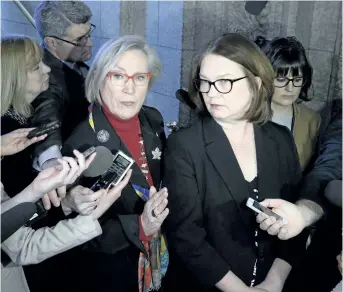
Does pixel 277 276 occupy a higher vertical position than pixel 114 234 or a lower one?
lower

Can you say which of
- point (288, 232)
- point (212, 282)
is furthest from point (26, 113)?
point (288, 232)

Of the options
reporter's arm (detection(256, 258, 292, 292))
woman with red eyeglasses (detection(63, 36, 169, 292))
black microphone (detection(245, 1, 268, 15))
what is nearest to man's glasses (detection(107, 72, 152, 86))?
woman with red eyeglasses (detection(63, 36, 169, 292))

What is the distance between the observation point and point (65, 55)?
103 inches

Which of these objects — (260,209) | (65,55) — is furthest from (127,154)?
(65,55)

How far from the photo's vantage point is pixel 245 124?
66.2 inches

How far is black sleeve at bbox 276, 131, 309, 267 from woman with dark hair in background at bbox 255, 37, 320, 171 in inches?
17.6

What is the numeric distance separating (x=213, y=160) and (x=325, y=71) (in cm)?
154

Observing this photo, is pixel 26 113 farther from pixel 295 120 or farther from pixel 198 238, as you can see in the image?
pixel 295 120

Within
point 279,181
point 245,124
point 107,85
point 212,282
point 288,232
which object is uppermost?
point 107,85

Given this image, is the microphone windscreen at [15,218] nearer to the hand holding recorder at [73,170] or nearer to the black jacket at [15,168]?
the hand holding recorder at [73,170]

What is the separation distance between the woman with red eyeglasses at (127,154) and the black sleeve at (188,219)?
0.13 m

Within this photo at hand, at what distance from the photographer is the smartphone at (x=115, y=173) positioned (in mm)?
1602

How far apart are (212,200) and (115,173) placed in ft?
1.36

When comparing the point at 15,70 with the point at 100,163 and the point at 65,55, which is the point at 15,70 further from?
the point at 65,55
